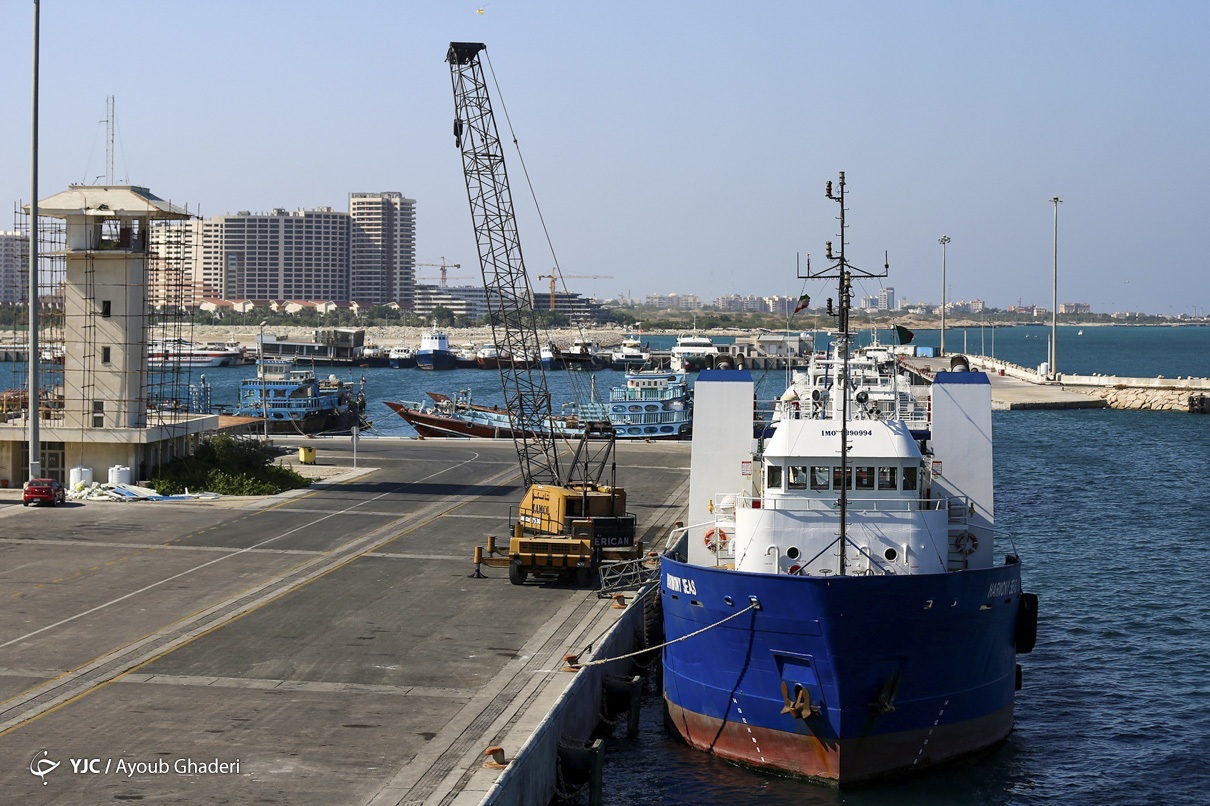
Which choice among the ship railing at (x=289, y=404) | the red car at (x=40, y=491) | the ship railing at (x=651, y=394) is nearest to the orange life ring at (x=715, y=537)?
the red car at (x=40, y=491)

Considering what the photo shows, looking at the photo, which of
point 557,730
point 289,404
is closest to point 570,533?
point 557,730

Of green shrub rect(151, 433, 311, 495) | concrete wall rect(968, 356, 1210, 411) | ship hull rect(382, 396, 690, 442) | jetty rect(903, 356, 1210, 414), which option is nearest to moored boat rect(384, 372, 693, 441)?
ship hull rect(382, 396, 690, 442)

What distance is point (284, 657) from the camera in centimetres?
3394

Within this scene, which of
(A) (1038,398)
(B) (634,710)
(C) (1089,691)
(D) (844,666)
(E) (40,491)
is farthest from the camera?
(A) (1038,398)

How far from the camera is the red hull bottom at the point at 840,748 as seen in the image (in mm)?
30109

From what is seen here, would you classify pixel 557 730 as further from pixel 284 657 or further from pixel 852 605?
pixel 284 657

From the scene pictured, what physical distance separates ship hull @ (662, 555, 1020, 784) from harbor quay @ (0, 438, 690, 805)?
133 inches

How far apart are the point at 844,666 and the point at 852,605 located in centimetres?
141

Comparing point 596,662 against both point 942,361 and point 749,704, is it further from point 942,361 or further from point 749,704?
point 942,361

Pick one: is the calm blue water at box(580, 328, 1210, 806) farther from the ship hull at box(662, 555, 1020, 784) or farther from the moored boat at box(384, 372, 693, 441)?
the moored boat at box(384, 372, 693, 441)

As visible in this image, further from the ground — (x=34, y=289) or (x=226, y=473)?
(x=34, y=289)

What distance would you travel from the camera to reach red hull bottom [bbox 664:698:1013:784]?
30109mm

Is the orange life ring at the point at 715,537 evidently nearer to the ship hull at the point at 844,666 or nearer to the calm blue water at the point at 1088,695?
the ship hull at the point at 844,666

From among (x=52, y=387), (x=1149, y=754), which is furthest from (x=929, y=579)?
(x=52, y=387)
